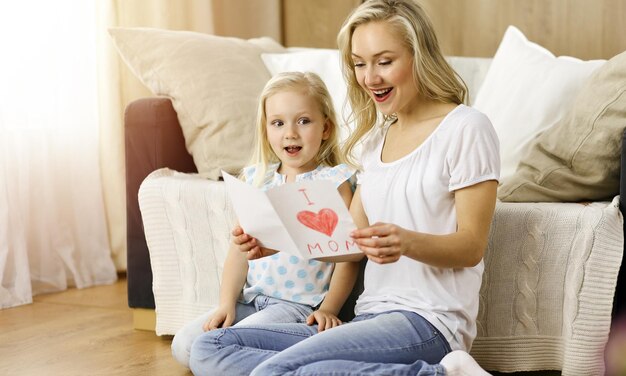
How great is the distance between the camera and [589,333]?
1688 mm

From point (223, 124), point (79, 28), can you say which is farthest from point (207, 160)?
point (79, 28)

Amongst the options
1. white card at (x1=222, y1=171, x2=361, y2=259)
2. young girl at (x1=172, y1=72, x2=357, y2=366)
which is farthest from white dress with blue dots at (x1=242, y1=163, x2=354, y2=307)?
white card at (x1=222, y1=171, x2=361, y2=259)

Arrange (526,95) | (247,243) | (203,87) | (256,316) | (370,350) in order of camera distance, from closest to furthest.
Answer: (370,350)
(247,243)
(256,316)
(526,95)
(203,87)

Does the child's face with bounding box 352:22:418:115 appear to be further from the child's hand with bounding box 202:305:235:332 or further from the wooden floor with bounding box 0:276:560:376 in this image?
the wooden floor with bounding box 0:276:560:376

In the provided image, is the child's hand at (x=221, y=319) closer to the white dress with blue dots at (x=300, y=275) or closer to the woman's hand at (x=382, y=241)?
the white dress with blue dots at (x=300, y=275)

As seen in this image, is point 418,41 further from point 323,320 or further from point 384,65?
point 323,320

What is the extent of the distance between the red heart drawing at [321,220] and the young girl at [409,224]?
6cm

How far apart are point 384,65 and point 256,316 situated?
0.54 m

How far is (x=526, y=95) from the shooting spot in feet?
7.23

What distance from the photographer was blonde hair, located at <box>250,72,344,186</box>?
5.98ft

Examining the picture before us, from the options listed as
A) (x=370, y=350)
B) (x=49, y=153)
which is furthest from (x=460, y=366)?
(x=49, y=153)

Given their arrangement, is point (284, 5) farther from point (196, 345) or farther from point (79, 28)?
point (196, 345)

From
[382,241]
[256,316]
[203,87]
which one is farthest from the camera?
[203,87]

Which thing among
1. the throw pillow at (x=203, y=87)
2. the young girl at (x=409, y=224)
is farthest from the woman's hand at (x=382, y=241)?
the throw pillow at (x=203, y=87)
